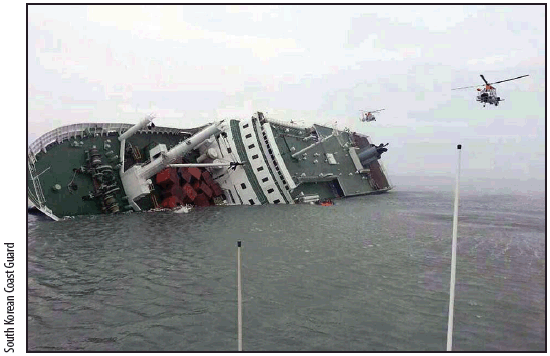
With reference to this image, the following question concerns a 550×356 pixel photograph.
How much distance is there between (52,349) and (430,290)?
53.7 ft

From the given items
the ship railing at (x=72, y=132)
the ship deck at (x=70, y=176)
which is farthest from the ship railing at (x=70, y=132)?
the ship deck at (x=70, y=176)

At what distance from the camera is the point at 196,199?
2003 inches

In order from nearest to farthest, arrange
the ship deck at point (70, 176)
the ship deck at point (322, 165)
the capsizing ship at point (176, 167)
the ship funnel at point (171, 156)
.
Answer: the ship deck at point (70, 176) < the capsizing ship at point (176, 167) < the ship funnel at point (171, 156) < the ship deck at point (322, 165)

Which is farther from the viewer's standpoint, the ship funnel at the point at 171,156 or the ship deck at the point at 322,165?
the ship deck at the point at 322,165

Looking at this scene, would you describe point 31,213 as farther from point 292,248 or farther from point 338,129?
point 338,129

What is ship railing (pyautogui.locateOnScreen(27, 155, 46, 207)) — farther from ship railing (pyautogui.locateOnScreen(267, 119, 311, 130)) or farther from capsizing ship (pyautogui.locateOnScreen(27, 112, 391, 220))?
Result: ship railing (pyautogui.locateOnScreen(267, 119, 311, 130))

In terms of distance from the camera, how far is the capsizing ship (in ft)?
132

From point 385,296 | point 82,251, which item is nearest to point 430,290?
point 385,296

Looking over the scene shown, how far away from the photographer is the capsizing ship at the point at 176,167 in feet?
132

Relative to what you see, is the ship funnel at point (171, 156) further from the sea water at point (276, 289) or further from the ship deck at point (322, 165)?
the ship deck at point (322, 165)

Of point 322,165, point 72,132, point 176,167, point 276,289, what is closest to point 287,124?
point 322,165

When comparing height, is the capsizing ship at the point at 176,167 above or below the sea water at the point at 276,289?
above

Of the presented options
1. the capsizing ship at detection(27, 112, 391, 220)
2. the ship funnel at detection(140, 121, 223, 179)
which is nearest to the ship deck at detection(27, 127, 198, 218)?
the capsizing ship at detection(27, 112, 391, 220)

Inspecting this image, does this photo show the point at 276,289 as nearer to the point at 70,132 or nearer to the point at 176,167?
the point at 176,167
